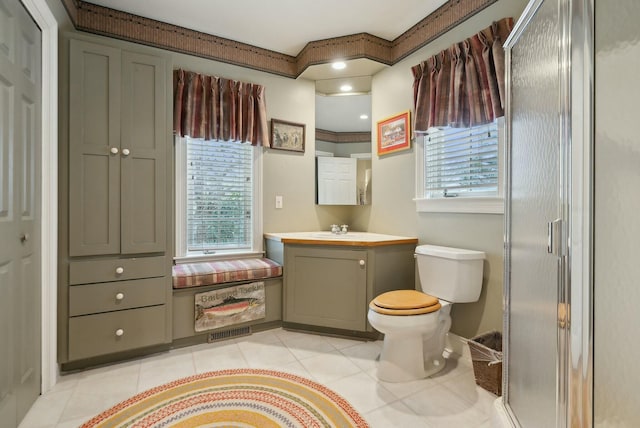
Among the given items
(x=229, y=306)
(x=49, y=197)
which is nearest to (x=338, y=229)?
(x=229, y=306)

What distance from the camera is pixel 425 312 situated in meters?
1.90

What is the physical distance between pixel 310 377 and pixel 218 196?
174 centimetres

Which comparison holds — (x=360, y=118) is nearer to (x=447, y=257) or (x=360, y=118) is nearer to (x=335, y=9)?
(x=335, y=9)

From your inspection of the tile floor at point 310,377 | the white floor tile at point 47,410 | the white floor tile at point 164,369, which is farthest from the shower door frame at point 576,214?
the white floor tile at point 47,410

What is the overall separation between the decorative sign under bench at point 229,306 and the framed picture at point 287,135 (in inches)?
53.0

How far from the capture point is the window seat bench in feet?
7.72

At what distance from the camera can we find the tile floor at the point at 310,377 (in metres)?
1.60

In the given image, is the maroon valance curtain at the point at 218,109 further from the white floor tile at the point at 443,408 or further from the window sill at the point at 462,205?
the white floor tile at the point at 443,408

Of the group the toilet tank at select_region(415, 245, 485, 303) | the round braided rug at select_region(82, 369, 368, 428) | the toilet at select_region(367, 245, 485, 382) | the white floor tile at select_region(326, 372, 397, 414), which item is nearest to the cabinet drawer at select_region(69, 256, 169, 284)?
the round braided rug at select_region(82, 369, 368, 428)

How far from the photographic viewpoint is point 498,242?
2.01m

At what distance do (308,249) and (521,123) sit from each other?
1742 millimetres

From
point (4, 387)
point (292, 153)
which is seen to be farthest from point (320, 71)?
point (4, 387)

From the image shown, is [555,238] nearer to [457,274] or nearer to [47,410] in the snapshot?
[457,274]

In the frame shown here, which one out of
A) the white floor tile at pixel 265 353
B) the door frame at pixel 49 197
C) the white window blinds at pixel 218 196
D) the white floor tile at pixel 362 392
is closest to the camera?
the white floor tile at pixel 362 392
